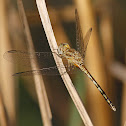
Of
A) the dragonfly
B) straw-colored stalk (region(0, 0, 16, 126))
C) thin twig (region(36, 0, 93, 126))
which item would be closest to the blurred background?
straw-colored stalk (region(0, 0, 16, 126))

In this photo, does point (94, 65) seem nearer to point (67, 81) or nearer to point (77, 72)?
point (77, 72)

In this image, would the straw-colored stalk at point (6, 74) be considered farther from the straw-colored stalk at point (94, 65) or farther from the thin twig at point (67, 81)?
the straw-colored stalk at point (94, 65)

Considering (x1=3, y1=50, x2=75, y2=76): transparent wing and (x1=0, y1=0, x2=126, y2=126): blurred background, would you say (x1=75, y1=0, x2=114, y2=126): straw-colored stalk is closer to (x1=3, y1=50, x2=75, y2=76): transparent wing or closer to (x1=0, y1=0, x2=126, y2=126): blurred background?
(x1=0, y1=0, x2=126, y2=126): blurred background

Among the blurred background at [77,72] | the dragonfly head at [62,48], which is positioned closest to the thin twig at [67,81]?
the dragonfly head at [62,48]

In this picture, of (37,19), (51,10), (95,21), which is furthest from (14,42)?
(95,21)

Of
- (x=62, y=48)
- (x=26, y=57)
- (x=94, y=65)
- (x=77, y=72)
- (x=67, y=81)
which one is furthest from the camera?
(x=77, y=72)

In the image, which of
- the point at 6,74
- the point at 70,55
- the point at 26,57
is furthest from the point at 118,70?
the point at 6,74

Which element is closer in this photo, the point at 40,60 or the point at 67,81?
the point at 67,81
